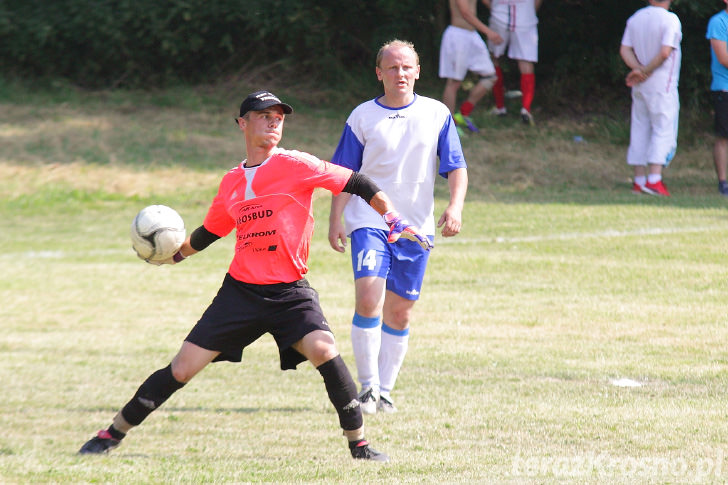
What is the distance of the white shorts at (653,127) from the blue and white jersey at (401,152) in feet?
23.9

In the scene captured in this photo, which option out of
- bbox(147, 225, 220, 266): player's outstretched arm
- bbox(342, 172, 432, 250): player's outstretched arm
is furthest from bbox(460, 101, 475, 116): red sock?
bbox(342, 172, 432, 250): player's outstretched arm

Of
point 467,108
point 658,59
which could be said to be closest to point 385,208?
point 658,59

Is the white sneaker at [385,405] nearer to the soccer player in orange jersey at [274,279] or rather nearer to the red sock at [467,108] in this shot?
the soccer player in orange jersey at [274,279]

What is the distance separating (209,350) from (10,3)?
618 inches

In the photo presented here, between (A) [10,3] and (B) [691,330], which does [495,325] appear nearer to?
(B) [691,330]

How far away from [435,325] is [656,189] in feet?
19.5

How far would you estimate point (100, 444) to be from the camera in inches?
203

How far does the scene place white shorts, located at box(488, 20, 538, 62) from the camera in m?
15.7

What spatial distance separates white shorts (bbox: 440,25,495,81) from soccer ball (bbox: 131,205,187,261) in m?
10.1

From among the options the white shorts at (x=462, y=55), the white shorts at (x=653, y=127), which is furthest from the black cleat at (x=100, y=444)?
the white shorts at (x=462, y=55)

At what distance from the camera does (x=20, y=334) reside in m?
Answer: 8.22

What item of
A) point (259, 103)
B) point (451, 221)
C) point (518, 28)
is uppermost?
point (259, 103)

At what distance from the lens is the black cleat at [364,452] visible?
16.1 feet

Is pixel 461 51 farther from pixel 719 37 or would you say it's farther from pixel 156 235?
pixel 156 235
